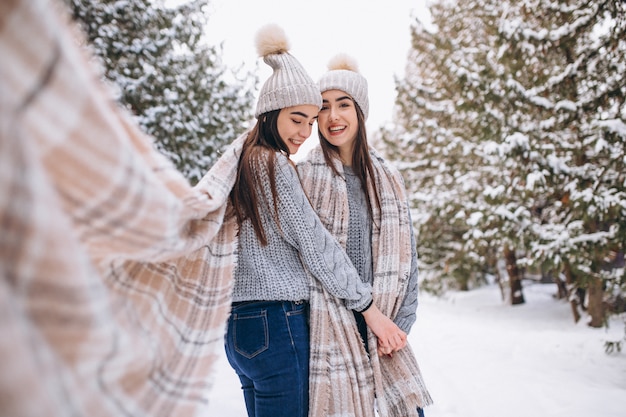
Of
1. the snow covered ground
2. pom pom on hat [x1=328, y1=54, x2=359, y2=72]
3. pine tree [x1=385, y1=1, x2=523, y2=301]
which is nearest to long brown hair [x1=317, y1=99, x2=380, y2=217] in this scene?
pom pom on hat [x1=328, y1=54, x2=359, y2=72]

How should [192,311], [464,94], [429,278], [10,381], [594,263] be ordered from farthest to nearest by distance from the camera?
[429,278] < [464,94] < [594,263] < [192,311] < [10,381]

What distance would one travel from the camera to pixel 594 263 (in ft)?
19.2

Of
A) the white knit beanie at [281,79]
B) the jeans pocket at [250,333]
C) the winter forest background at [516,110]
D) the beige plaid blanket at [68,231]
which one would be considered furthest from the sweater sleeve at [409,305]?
the winter forest background at [516,110]

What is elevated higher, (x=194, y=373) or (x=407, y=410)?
(x=194, y=373)

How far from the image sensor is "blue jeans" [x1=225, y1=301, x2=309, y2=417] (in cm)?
150

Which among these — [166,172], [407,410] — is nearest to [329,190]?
[407,410]

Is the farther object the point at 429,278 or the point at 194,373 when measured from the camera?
the point at 429,278

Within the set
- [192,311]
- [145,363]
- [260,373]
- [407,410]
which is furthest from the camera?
[407,410]

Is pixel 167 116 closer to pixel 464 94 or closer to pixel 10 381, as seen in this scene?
pixel 464 94

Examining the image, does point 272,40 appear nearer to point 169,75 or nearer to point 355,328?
point 355,328

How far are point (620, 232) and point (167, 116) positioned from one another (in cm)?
621

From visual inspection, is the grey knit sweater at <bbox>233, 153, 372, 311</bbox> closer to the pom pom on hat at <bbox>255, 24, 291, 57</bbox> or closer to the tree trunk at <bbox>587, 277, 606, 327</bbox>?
the pom pom on hat at <bbox>255, 24, 291, 57</bbox>

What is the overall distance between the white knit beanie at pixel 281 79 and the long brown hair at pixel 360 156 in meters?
0.29

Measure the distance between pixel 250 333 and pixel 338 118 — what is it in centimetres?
118
